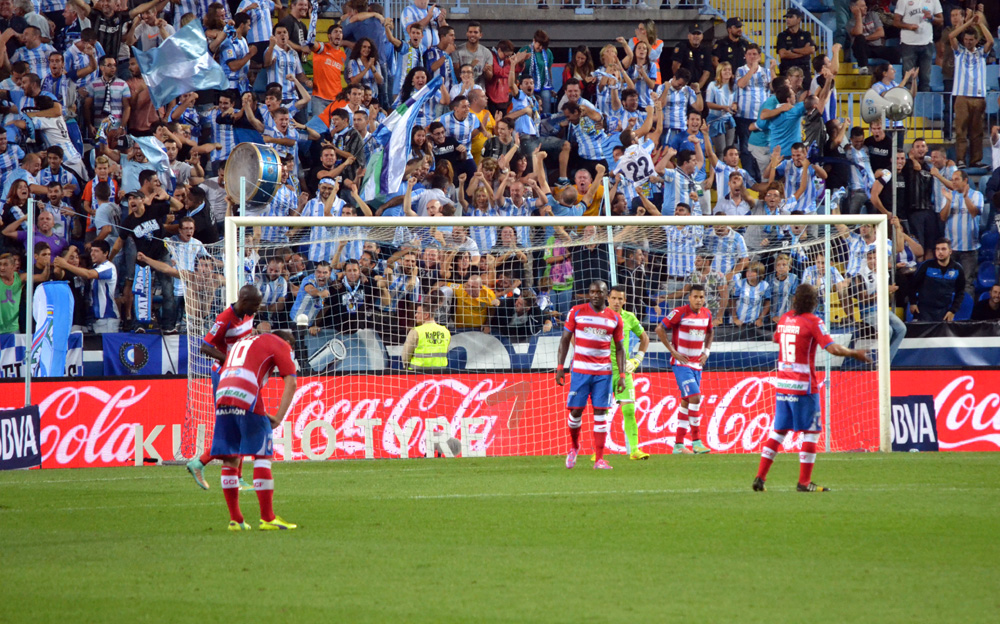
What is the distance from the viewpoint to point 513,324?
17250 mm

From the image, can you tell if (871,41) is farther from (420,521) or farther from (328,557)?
(328,557)

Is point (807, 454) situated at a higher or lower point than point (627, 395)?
lower

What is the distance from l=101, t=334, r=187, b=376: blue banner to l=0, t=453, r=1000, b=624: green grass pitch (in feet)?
11.6

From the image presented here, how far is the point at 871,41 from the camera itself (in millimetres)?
24859

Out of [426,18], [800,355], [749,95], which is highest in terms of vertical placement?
[426,18]

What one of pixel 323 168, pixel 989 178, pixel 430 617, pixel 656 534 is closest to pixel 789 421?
pixel 656 534

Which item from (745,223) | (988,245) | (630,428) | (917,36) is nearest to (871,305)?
(745,223)

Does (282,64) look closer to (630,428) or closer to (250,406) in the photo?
(630,428)

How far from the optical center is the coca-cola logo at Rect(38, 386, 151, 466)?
1611 cm

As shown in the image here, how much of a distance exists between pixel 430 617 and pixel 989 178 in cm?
1885

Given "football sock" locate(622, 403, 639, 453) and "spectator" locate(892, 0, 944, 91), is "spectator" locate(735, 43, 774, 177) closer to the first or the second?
"spectator" locate(892, 0, 944, 91)

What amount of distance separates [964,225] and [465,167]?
8.29m

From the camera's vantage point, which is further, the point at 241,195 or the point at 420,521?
the point at 241,195

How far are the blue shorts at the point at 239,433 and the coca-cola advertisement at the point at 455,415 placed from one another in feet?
23.4
